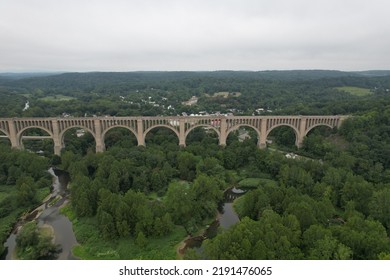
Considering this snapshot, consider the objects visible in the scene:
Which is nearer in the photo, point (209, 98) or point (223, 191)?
point (223, 191)

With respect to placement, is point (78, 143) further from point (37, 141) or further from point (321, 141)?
point (321, 141)

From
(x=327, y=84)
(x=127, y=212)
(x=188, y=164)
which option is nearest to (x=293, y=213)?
(x=127, y=212)

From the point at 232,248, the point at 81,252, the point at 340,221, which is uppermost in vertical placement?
the point at 232,248

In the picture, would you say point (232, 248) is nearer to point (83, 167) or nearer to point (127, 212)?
point (127, 212)

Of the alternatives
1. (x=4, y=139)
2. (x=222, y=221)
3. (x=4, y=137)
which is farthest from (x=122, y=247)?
(x=4, y=139)

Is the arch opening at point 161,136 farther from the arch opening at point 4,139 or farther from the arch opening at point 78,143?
the arch opening at point 4,139

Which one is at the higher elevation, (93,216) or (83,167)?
(83,167)

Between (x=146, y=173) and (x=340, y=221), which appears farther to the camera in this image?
(x=146, y=173)

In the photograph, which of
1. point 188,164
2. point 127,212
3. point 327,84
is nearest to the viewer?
point 127,212
